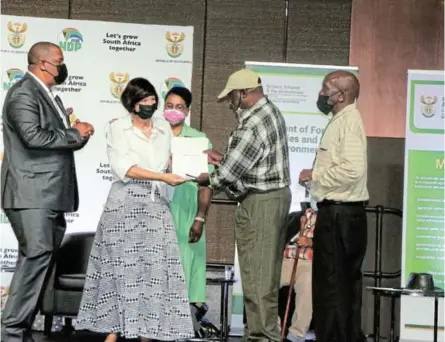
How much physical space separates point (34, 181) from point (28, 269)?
476 millimetres

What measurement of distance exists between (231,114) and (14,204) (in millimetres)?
2620

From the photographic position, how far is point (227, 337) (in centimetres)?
584

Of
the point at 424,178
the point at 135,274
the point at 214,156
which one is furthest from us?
the point at 424,178

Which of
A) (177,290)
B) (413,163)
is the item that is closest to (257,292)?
(177,290)

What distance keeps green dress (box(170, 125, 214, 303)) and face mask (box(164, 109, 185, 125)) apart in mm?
101

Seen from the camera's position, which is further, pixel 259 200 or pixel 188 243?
pixel 188 243

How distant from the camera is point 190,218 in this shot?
5.20 meters

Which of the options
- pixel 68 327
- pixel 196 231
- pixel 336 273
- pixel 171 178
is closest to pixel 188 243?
pixel 196 231

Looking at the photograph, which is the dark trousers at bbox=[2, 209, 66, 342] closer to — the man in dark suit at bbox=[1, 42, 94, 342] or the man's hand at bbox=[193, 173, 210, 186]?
the man in dark suit at bbox=[1, 42, 94, 342]

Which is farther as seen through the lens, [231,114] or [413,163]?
[231,114]

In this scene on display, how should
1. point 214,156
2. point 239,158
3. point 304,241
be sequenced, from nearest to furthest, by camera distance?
point 239,158
point 214,156
point 304,241

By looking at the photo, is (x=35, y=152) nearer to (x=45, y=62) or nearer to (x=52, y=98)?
(x=52, y=98)

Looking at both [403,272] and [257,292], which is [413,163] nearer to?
[403,272]

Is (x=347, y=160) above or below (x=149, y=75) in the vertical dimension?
below
